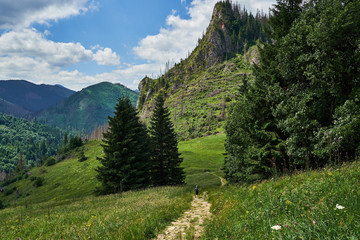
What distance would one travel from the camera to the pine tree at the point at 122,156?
2934 cm

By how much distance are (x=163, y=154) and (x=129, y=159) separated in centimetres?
942

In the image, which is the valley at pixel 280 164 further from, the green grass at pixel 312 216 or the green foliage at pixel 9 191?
the green foliage at pixel 9 191

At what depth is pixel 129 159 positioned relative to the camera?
29500mm

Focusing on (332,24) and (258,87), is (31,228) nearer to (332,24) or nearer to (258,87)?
(258,87)

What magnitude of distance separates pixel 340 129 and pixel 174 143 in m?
29.8

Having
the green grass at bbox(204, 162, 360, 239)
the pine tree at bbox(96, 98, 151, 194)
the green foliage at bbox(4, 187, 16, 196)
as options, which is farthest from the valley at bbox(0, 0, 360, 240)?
the green foliage at bbox(4, 187, 16, 196)

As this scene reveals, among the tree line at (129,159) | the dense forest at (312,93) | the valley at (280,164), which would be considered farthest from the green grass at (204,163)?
the dense forest at (312,93)

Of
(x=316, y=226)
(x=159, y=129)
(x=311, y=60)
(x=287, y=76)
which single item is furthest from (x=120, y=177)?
(x=316, y=226)

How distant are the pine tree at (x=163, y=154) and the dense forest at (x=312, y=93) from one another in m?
21.6

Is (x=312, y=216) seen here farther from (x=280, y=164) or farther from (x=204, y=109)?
(x=204, y=109)

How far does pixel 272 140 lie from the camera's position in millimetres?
16359

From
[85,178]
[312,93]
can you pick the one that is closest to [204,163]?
[85,178]

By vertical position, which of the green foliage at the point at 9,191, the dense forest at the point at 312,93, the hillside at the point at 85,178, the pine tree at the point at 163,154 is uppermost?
the dense forest at the point at 312,93

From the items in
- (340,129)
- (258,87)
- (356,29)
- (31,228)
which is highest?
(356,29)
